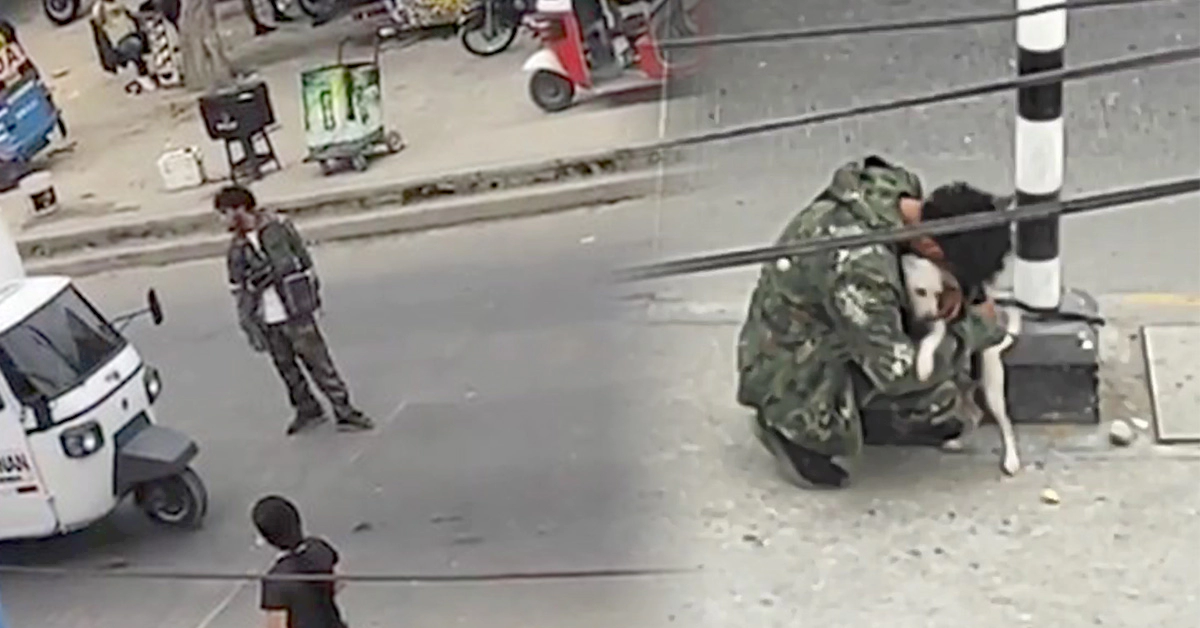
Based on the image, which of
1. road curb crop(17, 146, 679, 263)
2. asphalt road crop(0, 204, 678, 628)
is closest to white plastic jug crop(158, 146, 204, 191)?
road curb crop(17, 146, 679, 263)

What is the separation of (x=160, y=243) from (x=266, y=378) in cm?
191

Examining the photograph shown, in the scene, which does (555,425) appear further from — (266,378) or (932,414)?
(932,414)

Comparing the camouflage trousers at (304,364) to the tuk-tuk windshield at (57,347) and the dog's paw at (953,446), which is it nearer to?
the tuk-tuk windshield at (57,347)

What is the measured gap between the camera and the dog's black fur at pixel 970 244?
135 inches

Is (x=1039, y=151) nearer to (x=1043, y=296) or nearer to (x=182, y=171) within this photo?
(x=1043, y=296)

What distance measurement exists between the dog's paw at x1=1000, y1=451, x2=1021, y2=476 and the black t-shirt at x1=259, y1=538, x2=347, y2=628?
1368 mm

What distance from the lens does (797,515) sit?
3422 millimetres

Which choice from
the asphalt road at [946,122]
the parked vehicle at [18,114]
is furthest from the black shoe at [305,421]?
the parked vehicle at [18,114]

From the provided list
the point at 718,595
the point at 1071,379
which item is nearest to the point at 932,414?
the point at 1071,379

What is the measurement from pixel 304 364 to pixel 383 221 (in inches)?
77.9

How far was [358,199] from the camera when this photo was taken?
796 cm

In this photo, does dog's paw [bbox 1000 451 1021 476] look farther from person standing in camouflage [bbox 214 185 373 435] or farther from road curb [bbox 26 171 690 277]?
road curb [bbox 26 171 690 277]

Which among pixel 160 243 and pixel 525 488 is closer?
pixel 525 488

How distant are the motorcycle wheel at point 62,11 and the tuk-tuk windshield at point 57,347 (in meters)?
6.25
